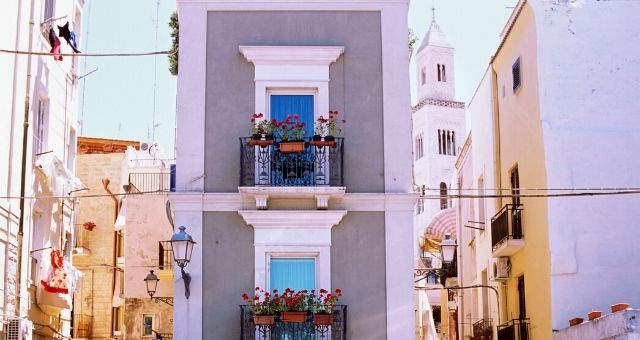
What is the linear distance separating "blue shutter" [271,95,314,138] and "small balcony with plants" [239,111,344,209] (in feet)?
1.69

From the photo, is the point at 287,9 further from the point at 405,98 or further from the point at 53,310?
the point at 53,310

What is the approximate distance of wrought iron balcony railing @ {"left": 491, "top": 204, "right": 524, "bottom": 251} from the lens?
24.4 metres

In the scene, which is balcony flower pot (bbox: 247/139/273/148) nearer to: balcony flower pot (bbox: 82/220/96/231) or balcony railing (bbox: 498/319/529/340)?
balcony railing (bbox: 498/319/529/340)

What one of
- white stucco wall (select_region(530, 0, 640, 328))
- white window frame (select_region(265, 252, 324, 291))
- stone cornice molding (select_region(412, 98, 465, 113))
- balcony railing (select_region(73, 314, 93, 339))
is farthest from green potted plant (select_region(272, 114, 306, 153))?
stone cornice molding (select_region(412, 98, 465, 113))

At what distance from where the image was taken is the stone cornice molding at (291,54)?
763 inches

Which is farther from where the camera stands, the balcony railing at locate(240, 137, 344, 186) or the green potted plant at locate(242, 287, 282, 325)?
the balcony railing at locate(240, 137, 344, 186)

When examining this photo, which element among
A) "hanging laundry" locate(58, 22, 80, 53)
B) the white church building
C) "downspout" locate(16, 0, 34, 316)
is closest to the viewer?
"downspout" locate(16, 0, 34, 316)

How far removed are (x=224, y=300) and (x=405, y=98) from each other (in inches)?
188

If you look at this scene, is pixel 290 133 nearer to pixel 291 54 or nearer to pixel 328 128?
pixel 328 128

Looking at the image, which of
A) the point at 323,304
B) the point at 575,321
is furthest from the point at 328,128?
the point at 575,321

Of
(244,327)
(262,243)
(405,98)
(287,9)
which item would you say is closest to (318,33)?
(287,9)

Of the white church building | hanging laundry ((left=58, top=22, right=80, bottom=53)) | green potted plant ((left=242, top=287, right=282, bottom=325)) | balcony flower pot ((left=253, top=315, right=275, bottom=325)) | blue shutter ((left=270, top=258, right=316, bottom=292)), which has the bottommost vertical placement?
balcony flower pot ((left=253, top=315, right=275, bottom=325))

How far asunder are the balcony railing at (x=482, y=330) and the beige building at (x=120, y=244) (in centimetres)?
806

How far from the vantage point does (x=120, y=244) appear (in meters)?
34.5
